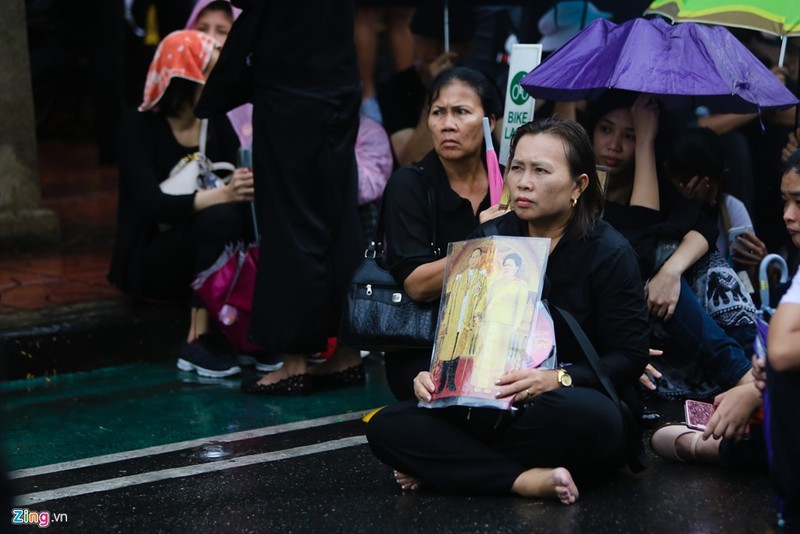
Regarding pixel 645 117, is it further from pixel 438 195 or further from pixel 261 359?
pixel 261 359

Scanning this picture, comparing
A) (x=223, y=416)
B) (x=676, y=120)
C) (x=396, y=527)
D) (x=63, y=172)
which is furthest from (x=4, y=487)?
(x=63, y=172)

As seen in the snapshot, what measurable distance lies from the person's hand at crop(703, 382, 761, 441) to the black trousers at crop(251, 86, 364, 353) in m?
1.98

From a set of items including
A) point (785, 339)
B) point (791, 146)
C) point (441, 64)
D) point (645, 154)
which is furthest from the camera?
point (441, 64)

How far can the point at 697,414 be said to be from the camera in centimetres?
452

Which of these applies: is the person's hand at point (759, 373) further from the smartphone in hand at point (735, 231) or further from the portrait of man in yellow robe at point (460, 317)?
the smartphone in hand at point (735, 231)

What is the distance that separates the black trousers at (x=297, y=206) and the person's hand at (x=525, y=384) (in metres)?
1.78

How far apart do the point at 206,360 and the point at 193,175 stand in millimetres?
831

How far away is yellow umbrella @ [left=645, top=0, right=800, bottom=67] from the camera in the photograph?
538 cm

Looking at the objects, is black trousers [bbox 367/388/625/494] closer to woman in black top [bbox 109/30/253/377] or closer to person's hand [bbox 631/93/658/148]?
person's hand [bbox 631/93/658/148]

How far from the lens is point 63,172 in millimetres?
9875

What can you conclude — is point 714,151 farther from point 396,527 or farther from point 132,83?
point 132,83

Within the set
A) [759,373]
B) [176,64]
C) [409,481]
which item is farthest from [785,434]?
[176,64]

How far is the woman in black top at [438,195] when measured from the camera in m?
4.59

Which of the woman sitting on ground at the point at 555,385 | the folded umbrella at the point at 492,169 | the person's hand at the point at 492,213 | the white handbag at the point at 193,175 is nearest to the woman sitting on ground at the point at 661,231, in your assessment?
the folded umbrella at the point at 492,169
